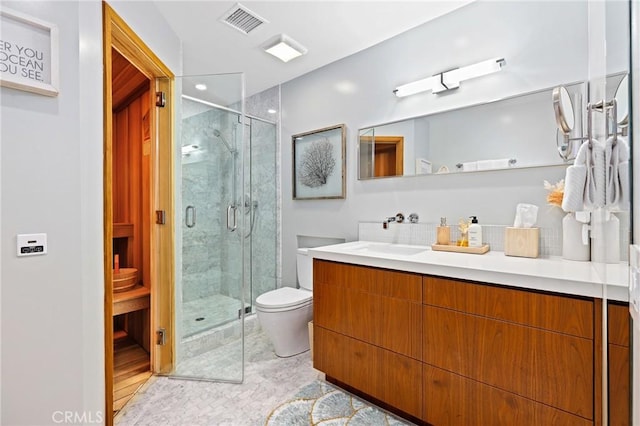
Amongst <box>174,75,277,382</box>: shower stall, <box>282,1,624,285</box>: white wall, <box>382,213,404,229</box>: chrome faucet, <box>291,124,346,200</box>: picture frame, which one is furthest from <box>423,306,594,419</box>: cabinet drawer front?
<box>291,124,346,200</box>: picture frame

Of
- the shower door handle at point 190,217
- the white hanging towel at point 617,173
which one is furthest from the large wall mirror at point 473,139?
the shower door handle at point 190,217

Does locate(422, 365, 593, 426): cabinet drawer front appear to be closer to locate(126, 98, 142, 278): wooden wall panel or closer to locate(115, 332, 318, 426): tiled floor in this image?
locate(115, 332, 318, 426): tiled floor

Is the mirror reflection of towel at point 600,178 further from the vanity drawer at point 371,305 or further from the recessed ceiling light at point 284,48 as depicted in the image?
the recessed ceiling light at point 284,48

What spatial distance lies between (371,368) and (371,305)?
0.35 metres

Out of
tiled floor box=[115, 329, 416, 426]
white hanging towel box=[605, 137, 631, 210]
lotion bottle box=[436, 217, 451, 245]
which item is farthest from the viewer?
lotion bottle box=[436, 217, 451, 245]

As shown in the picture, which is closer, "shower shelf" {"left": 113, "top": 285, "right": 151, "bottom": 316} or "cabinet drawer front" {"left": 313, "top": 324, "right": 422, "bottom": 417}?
"cabinet drawer front" {"left": 313, "top": 324, "right": 422, "bottom": 417}

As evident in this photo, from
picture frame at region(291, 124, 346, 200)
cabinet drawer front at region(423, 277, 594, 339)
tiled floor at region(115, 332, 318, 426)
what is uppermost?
picture frame at region(291, 124, 346, 200)

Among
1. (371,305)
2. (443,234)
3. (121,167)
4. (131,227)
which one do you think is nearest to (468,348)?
(371,305)

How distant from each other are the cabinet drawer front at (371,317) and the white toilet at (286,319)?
369 millimetres

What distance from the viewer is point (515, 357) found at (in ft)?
4.02

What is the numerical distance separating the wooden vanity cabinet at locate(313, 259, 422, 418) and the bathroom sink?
1.09ft

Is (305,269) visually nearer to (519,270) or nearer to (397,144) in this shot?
(397,144)

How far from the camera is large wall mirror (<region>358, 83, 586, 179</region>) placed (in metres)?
1.67

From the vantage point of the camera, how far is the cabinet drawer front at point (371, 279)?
1.53m
